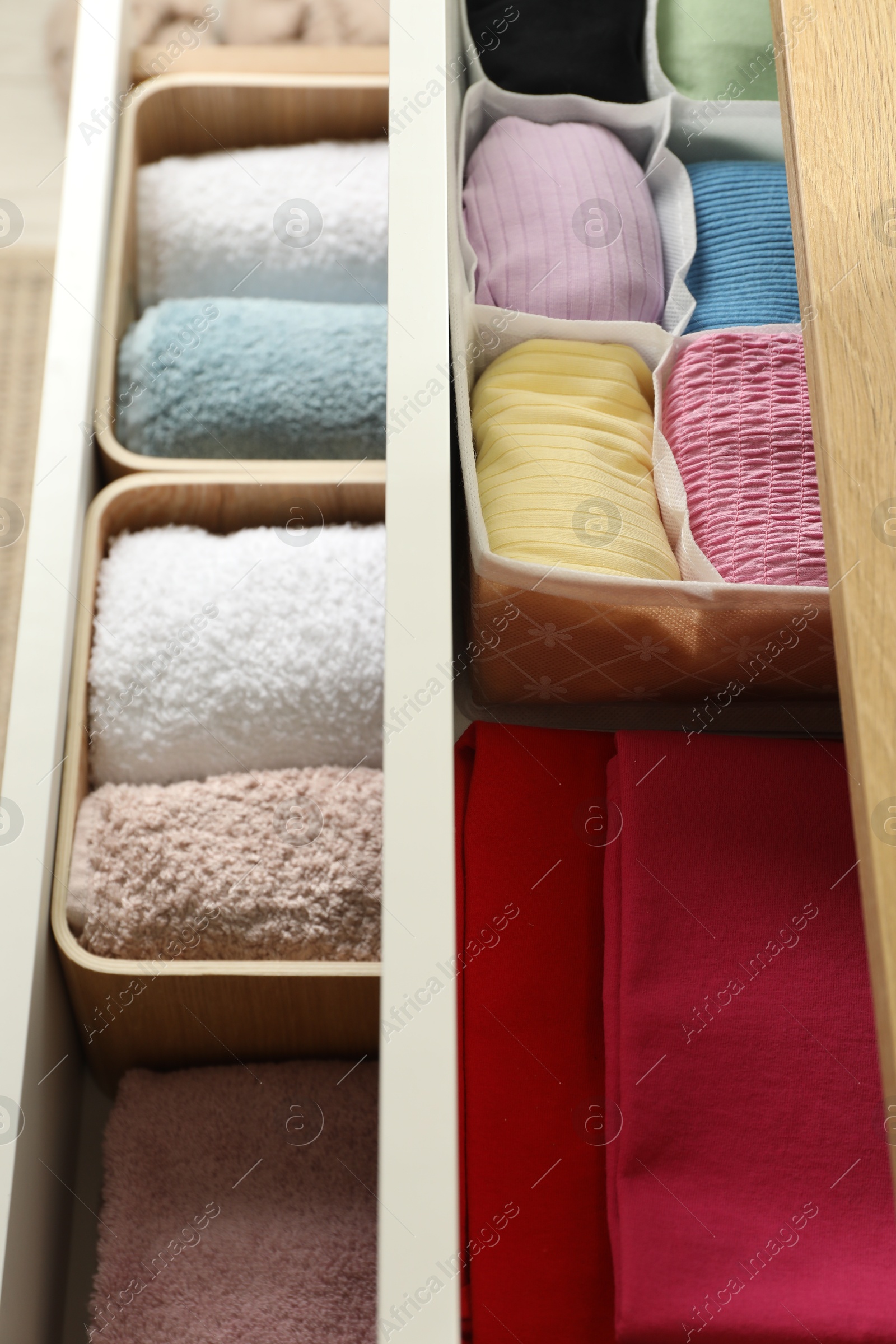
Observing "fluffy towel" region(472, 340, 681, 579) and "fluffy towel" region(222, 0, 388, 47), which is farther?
"fluffy towel" region(222, 0, 388, 47)

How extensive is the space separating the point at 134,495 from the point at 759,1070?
578mm

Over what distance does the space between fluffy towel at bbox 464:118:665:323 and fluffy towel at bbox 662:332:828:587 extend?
97 millimetres

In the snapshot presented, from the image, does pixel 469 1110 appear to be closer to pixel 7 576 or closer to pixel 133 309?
pixel 7 576

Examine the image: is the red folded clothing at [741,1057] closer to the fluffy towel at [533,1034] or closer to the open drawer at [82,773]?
the fluffy towel at [533,1034]

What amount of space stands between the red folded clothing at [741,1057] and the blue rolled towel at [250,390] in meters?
0.35

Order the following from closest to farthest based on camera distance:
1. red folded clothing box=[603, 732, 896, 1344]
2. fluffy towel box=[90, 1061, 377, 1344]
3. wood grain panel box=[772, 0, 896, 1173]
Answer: wood grain panel box=[772, 0, 896, 1173], red folded clothing box=[603, 732, 896, 1344], fluffy towel box=[90, 1061, 377, 1344]

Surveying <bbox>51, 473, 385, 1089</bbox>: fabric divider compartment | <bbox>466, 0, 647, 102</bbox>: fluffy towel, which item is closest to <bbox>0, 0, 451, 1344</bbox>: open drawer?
<bbox>51, 473, 385, 1089</bbox>: fabric divider compartment

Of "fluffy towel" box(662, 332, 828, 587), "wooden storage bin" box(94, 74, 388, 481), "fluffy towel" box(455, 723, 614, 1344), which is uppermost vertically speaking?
"wooden storage bin" box(94, 74, 388, 481)

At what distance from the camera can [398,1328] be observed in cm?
37

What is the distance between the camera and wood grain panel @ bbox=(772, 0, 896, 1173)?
1.24ft

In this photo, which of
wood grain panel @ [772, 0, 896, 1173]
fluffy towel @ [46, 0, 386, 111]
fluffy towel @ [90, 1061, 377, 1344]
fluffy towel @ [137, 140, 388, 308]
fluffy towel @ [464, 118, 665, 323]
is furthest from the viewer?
fluffy towel @ [46, 0, 386, 111]

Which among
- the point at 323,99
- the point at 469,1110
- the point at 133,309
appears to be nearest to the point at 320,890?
the point at 469,1110

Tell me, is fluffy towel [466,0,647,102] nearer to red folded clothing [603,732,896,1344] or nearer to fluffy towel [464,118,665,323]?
A: fluffy towel [464,118,665,323]

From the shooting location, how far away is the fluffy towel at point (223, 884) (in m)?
0.66
